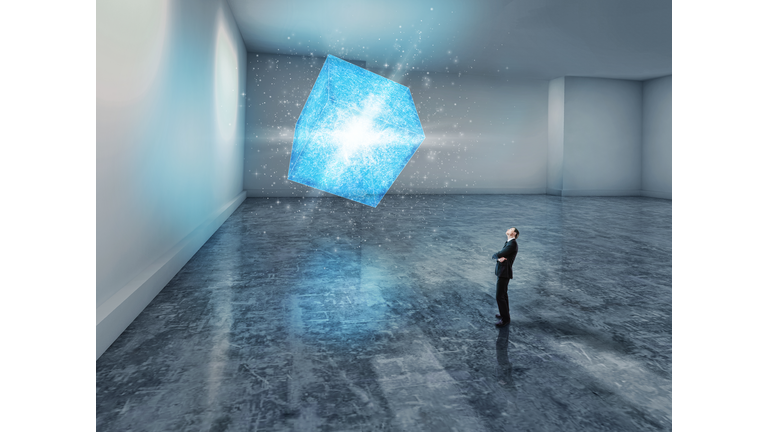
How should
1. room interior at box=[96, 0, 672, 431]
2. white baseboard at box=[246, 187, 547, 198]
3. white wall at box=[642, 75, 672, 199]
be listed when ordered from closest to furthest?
room interior at box=[96, 0, 672, 431] < white baseboard at box=[246, 187, 547, 198] < white wall at box=[642, 75, 672, 199]

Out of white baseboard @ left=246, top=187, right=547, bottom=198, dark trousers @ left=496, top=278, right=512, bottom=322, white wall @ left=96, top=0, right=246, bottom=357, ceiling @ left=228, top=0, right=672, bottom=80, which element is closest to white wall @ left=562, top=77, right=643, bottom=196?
ceiling @ left=228, top=0, right=672, bottom=80

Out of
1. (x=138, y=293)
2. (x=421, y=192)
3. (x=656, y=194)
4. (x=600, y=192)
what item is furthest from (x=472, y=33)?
(x=656, y=194)

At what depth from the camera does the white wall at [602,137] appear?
536 inches

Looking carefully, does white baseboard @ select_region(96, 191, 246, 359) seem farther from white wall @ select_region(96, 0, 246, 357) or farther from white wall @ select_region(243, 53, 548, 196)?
white wall @ select_region(243, 53, 548, 196)

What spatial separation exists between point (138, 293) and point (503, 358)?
2456mm

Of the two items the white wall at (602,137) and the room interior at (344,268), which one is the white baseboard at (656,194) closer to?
the white wall at (602,137)

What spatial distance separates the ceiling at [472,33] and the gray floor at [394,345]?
4393mm

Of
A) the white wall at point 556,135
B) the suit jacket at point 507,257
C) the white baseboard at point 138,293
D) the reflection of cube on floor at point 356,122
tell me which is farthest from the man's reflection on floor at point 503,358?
the white wall at point 556,135

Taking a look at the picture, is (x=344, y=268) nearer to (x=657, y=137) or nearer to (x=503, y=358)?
(x=503, y=358)

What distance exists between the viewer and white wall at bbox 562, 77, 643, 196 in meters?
13.6

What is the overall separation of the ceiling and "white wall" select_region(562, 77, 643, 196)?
1089 mm

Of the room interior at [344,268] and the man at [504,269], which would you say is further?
the man at [504,269]
